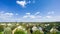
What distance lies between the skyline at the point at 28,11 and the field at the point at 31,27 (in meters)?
0.03

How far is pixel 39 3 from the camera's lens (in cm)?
108

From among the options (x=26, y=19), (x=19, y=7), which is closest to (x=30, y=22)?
(x=26, y=19)

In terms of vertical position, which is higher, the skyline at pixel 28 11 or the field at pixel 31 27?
the skyline at pixel 28 11

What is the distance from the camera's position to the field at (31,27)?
103 cm

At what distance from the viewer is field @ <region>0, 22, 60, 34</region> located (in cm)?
103

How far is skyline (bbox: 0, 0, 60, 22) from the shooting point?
3.45 feet

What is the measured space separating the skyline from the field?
0.11 ft

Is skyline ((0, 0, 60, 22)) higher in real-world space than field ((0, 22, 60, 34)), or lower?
higher

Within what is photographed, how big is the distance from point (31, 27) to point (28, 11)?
137 mm

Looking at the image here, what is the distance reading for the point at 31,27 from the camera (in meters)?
1.07

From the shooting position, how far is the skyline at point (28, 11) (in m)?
1.05

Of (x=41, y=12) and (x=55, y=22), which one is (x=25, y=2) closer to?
(x=41, y=12)

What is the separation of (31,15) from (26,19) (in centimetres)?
5

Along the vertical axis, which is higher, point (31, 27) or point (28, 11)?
point (28, 11)
